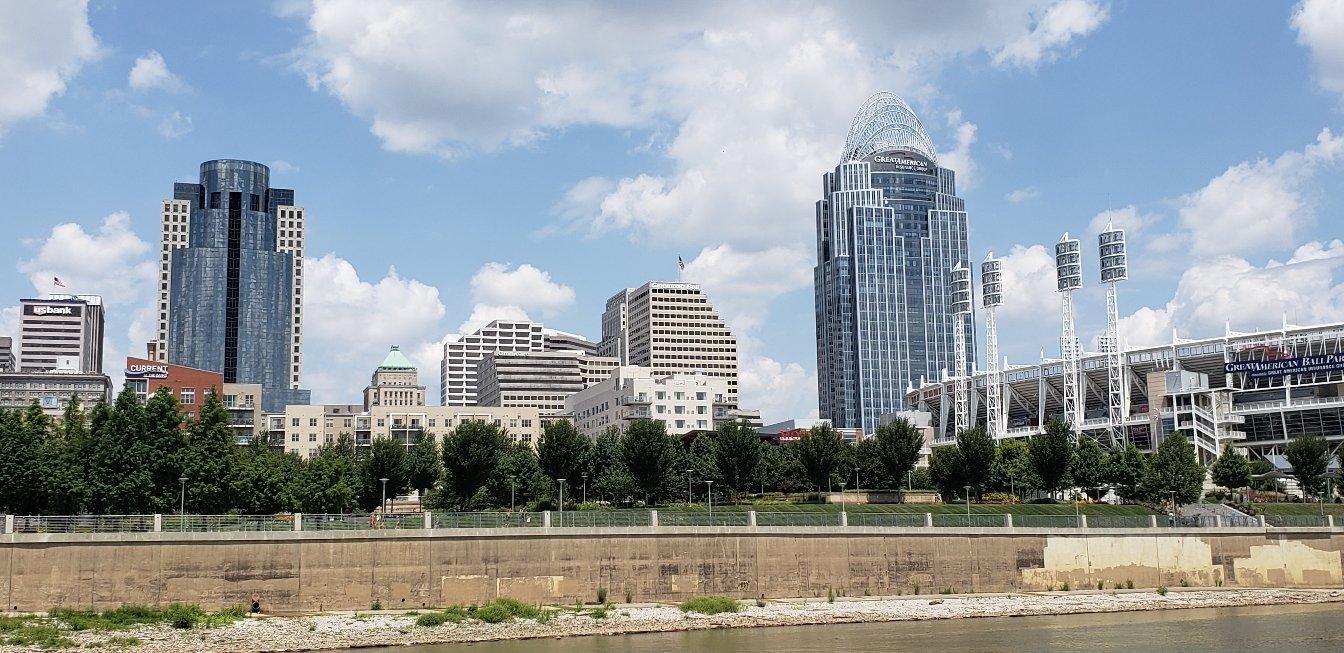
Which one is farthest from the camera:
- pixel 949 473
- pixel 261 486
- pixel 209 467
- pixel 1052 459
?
pixel 949 473

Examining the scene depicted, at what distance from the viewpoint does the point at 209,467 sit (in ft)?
308

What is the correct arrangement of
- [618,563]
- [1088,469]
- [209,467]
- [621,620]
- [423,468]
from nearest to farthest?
[621,620]
[618,563]
[209,467]
[423,468]
[1088,469]

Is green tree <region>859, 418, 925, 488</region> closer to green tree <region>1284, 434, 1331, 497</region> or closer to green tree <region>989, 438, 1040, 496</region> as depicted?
green tree <region>989, 438, 1040, 496</region>

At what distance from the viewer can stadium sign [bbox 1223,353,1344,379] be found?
6772 inches

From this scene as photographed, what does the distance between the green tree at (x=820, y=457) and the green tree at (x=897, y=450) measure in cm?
460

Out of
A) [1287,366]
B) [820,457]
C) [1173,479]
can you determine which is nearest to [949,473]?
[820,457]

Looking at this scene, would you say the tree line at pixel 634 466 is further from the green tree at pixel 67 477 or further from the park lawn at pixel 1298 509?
the park lawn at pixel 1298 509

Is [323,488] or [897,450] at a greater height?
[897,450]

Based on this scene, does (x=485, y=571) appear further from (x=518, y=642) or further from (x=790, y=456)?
(x=790, y=456)

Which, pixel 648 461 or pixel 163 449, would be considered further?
pixel 648 461

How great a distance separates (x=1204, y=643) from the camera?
70.6m

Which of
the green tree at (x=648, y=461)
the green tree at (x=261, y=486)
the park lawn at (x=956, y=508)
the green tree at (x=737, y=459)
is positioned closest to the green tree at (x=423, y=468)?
the green tree at (x=648, y=461)

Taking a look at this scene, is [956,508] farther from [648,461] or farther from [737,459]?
[648,461]

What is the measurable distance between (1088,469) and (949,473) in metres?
15.3
